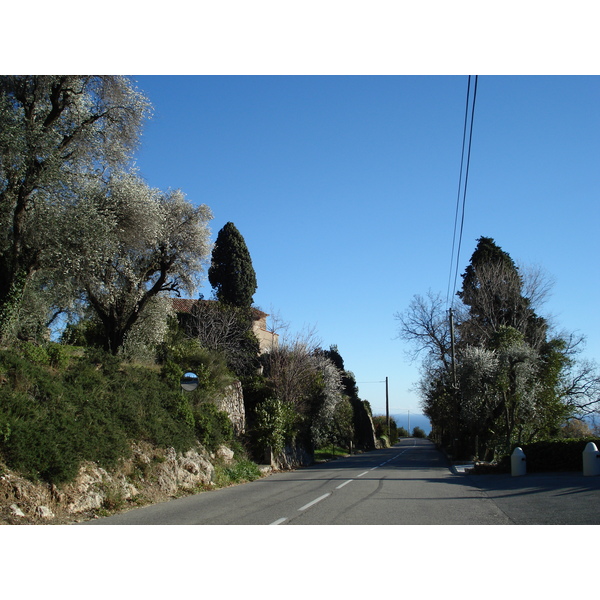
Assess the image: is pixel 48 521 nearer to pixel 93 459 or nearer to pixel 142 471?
pixel 93 459

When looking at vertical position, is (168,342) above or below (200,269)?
below

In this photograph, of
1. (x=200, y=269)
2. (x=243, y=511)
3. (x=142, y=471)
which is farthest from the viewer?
(x=200, y=269)

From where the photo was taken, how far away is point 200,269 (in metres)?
22.0

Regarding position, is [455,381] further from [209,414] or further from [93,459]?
[93,459]

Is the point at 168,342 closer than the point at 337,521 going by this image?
No

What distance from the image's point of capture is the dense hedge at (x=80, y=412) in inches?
389

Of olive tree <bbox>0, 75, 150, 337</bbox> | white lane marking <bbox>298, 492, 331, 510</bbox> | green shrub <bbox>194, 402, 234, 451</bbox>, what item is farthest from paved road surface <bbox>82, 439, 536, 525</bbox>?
olive tree <bbox>0, 75, 150, 337</bbox>

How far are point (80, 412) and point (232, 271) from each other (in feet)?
86.4

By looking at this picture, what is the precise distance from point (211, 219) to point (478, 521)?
16.2 metres

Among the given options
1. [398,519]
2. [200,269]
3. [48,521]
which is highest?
[200,269]

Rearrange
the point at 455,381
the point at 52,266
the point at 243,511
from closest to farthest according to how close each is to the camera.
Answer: the point at 243,511
the point at 52,266
the point at 455,381

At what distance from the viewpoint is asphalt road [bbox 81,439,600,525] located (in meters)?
9.22

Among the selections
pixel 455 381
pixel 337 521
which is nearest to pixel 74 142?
pixel 337 521

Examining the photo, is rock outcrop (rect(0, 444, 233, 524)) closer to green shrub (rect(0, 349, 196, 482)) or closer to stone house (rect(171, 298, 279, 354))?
green shrub (rect(0, 349, 196, 482))
